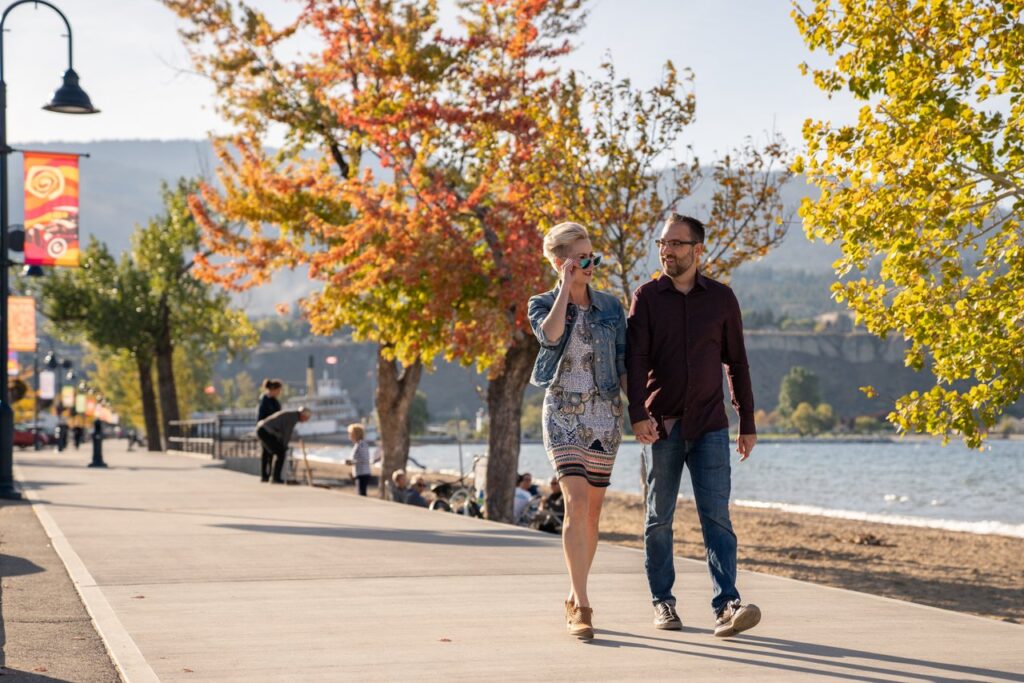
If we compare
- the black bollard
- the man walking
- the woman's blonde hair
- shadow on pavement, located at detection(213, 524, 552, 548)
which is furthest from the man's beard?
the black bollard

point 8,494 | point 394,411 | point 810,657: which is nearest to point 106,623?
point 810,657

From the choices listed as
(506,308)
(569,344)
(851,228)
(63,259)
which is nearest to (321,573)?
(569,344)

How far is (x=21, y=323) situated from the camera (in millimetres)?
37125

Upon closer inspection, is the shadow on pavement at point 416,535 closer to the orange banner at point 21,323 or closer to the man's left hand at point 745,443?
the man's left hand at point 745,443

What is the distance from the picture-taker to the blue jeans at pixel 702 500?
6926 millimetres

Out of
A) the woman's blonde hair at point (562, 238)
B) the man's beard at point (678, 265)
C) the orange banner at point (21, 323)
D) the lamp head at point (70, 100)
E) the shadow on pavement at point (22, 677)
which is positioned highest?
the lamp head at point (70, 100)

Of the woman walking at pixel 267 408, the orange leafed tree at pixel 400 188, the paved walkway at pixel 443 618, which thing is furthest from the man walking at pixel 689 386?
the woman walking at pixel 267 408

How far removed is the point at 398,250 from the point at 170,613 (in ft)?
Result: 40.7

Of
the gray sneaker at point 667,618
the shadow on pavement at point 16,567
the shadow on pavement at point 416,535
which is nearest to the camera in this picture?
the gray sneaker at point 667,618

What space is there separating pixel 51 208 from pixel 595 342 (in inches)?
602

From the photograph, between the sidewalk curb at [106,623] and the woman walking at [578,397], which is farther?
the woman walking at [578,397]

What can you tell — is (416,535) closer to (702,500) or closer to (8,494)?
(702,500)

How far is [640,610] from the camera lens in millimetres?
7922

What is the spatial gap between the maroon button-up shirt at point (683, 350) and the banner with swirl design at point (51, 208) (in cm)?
1475
